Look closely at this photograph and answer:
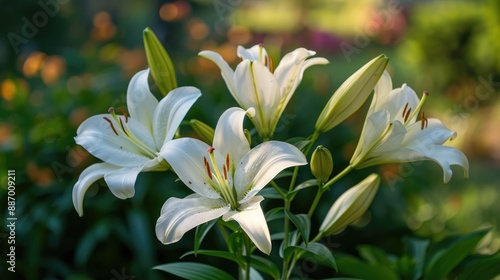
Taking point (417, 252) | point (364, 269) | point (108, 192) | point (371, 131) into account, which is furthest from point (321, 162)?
point (108, 192)

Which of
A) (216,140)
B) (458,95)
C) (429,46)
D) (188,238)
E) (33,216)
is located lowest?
(458,95)

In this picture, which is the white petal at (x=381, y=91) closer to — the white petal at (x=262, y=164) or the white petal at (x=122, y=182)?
the white petal at (x=262, y=164)

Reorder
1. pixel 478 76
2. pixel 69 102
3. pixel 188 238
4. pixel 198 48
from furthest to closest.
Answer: pixel 478 76
pixel 198 48
pixel 69 102
pixel 188 238

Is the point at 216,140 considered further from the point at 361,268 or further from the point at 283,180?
the point at 283,180

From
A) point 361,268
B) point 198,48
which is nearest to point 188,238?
point 361,268

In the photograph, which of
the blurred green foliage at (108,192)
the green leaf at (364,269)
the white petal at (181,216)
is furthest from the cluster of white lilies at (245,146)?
the blurred green foliage at (108,192)

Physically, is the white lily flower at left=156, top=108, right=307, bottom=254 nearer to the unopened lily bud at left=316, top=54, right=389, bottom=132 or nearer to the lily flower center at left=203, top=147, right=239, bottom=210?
the lily flower center at left=203, top=147, right=239, bottom=210
